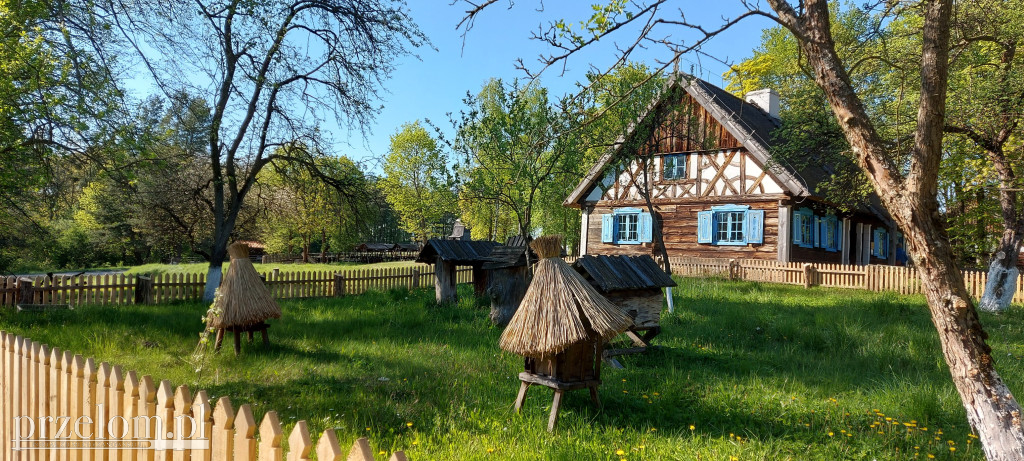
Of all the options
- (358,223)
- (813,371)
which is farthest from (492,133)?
(813,371)

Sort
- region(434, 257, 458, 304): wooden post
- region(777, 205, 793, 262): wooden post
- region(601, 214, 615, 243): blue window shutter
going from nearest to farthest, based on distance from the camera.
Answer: region(434, 257, 458, 304): wooden post < region(777, 205, 793, 262): wooden post < region(601, 214, 615, 243): blue window shutter

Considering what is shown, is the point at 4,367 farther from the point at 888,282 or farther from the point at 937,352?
the point at 888,282

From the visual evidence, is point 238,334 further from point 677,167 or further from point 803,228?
point 803,228

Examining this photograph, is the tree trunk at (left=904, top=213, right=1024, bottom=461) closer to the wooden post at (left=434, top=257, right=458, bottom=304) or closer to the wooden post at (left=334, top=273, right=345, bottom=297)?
the wooden post at (left=434, top=257, right=458, bottom=304)

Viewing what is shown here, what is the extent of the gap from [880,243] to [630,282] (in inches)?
947

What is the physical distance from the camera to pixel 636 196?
2209 cm

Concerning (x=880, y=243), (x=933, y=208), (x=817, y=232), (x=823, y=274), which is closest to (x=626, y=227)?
(x=817, y=232)

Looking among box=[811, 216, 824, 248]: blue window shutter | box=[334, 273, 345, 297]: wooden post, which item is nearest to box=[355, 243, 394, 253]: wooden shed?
Answer: box=[334, 273, 345, 297]: wooden post

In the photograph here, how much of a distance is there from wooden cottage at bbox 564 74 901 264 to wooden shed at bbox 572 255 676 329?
8.76m

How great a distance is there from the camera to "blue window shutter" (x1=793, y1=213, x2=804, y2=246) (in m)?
18.7

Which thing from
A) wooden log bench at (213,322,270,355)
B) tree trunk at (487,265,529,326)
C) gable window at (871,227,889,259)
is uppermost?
gable window at (871,227,889,259)

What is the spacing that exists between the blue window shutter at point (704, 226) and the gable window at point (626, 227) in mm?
1864

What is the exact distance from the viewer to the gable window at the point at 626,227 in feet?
70.9

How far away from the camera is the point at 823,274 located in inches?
661
